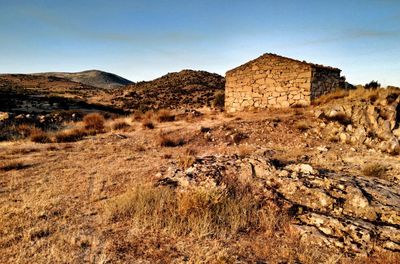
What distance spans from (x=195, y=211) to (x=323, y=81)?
46.9ft

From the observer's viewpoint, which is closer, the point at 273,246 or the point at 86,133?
the point at 273,246

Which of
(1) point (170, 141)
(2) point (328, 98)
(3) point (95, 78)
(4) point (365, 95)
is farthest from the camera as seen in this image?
(3) point (95, 78)

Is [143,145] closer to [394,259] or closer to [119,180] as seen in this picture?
[119,180]

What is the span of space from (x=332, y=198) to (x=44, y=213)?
17.2 feet

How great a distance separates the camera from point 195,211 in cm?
523

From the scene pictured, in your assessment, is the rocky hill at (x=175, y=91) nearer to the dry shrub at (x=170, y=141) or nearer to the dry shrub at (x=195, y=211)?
the dry shrub at (x=170, y=141)

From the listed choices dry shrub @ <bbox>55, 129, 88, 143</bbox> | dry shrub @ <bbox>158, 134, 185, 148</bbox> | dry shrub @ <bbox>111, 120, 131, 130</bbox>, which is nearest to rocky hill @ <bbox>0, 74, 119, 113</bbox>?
dry shrub @ <bbox>111, 120, 131, 130</bbox>

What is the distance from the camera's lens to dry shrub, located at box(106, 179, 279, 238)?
4865 mm

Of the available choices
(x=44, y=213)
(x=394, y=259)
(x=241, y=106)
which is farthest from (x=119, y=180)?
(x=241, y=106)

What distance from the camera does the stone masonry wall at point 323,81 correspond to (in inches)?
641

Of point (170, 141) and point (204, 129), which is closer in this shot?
point (170, 141)

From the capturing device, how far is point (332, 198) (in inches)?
228

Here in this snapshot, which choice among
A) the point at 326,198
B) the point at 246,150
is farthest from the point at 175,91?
the point at 326,198

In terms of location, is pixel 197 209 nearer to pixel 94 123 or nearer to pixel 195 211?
pixel 195 211
